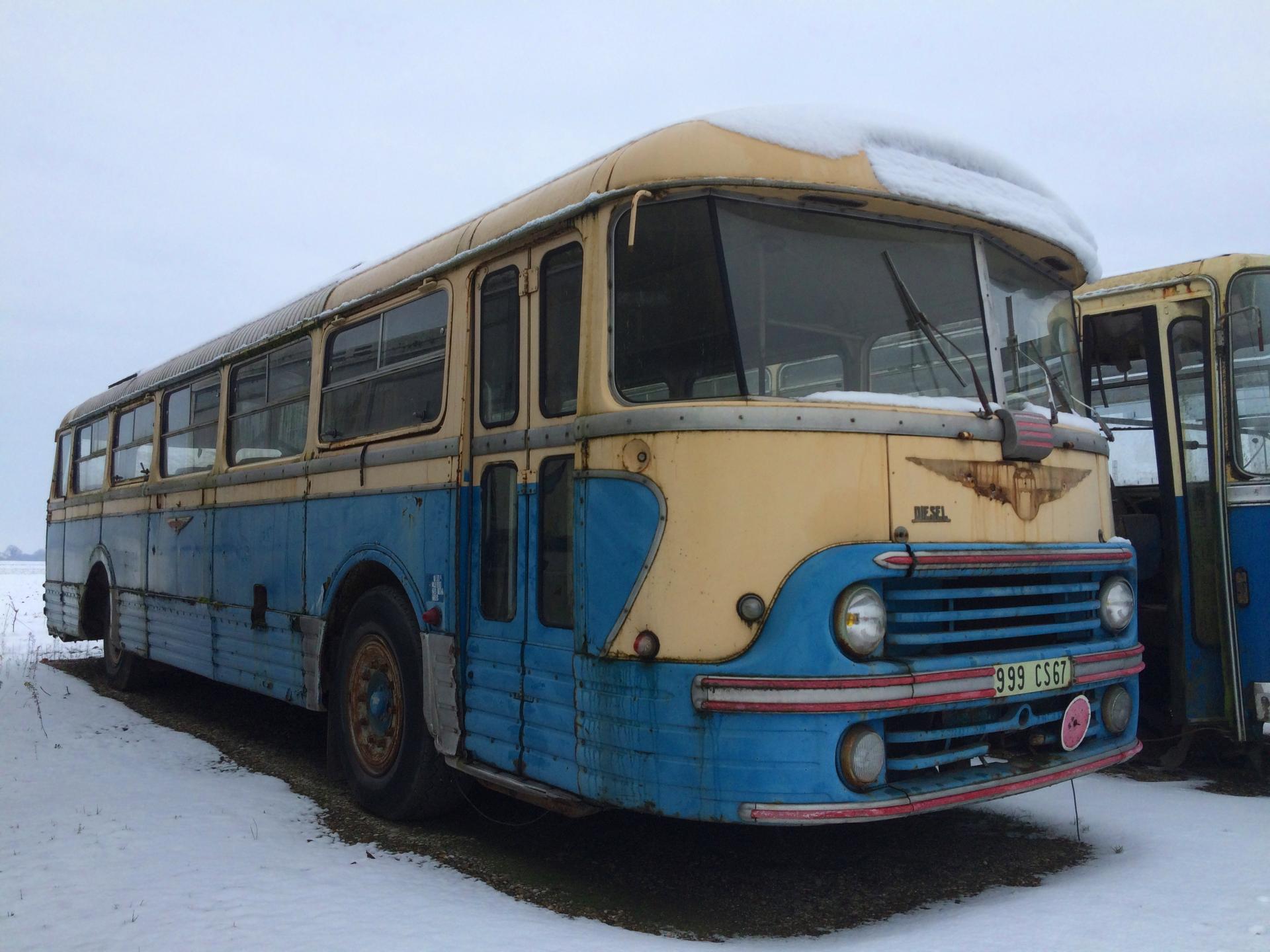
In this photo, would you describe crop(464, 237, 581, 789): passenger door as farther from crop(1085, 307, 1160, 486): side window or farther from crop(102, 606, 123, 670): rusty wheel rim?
crop(102, 606, 123, 670): rusty wheel rim

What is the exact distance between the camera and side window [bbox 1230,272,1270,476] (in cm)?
611

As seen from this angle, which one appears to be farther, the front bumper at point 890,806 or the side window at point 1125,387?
the side window at point 1125,387

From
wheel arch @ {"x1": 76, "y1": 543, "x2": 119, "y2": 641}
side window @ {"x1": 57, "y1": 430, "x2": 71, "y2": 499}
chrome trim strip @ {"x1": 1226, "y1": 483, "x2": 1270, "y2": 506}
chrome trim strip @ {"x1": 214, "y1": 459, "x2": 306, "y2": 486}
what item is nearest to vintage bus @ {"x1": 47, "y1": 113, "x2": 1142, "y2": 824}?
chrome trim strip @ {"x1": 214, "y1": 459, "x2": 306, "y2": 486}

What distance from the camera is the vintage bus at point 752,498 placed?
12.0 feet

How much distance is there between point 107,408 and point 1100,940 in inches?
397

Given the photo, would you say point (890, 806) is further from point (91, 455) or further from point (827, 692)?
point (91, 455)

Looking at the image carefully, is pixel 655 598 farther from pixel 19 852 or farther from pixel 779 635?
pixel 19 852

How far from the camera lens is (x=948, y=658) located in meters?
3.80

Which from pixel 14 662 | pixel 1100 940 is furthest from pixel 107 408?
pixel 1100 940

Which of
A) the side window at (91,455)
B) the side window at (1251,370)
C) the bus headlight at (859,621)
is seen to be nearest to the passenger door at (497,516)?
the bus headlight at (859,621)

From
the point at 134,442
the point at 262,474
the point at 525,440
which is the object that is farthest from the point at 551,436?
the point at 134,442

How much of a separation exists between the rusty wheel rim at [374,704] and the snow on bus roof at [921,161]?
3116mm

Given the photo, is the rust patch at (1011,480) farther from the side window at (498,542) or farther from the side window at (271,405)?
the side window at (271,405)

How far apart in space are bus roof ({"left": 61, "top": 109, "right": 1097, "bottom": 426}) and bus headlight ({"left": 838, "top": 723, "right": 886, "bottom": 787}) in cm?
197
